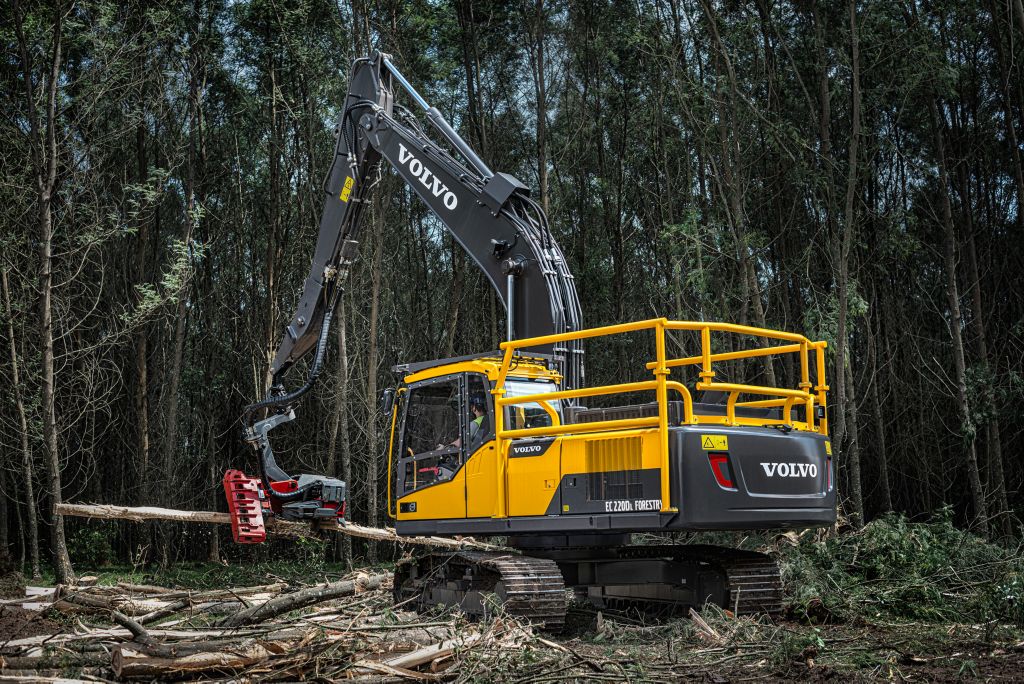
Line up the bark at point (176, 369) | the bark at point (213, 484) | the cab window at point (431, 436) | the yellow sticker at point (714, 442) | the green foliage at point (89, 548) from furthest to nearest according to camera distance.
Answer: the bark at point (213, 484) → the green foliage at point (89, 548) → the bark at point (176, 369) → the cab window at point (431, 436) → the yellow sticker at point (714, 442)

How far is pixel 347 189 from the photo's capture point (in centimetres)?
1213

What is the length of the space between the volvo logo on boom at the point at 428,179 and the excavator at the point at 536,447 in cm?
2

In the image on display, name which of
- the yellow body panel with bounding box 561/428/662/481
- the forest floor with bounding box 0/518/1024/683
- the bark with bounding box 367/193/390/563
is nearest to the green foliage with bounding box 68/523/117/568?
the bark with bounding box 367/193/390/563

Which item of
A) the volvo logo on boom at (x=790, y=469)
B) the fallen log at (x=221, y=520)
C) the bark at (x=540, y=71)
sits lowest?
the fallen log at (x=221, y=520)

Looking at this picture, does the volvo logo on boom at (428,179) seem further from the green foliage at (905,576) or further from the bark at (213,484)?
the bark at (213,484)

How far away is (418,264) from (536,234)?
46.3ft

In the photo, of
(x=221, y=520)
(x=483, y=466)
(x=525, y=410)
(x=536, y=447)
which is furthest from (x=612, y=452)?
(x=221, y=520)

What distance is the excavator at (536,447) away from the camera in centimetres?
812

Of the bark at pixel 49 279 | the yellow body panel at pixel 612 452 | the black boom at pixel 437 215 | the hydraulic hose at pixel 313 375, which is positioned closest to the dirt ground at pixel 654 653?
the yellow body panel at pixel 612 452

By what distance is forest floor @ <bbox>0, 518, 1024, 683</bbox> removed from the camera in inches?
252

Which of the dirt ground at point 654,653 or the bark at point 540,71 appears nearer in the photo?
the dirt ground at point 654,653

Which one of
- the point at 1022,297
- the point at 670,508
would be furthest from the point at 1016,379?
the point at 670,508

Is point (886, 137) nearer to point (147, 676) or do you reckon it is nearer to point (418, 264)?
point (418, 264)

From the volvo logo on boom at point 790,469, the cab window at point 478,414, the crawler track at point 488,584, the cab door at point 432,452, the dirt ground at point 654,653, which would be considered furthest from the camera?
the cab door at point 432,452
